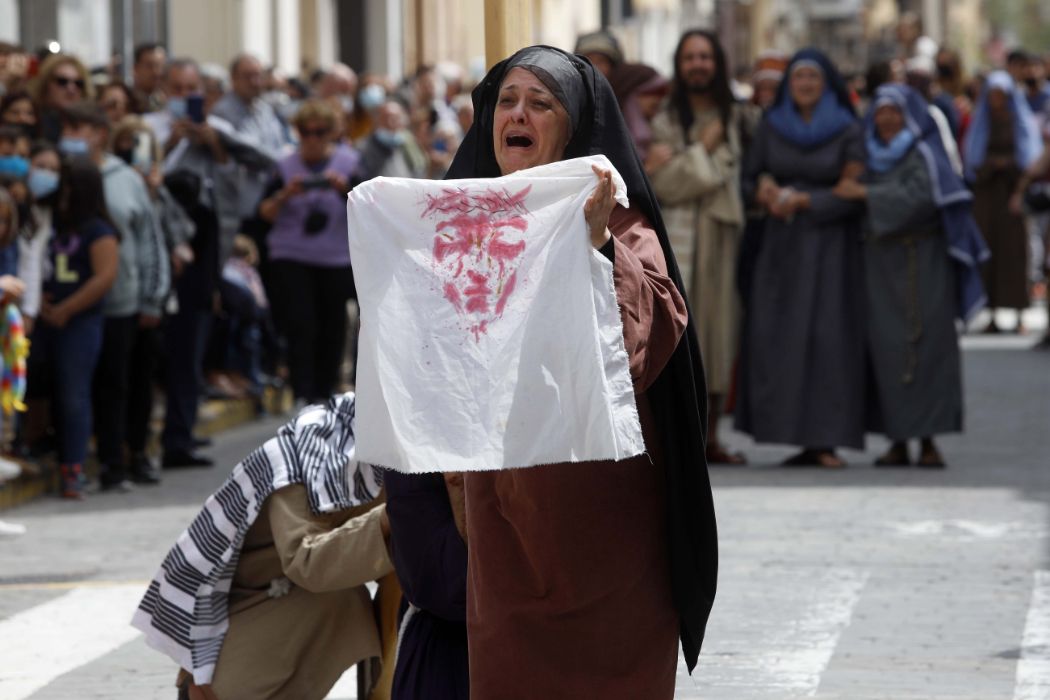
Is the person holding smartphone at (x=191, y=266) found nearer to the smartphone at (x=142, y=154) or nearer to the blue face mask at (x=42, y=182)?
the smartphone at (x=142, y=154)

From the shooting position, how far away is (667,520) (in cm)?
471

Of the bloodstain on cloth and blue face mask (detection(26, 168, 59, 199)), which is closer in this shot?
the bloodstain on cloth

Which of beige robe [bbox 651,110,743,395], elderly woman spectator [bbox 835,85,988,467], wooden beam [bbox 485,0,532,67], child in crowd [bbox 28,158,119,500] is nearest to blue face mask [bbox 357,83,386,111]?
beige robe [bbox 651,110,743,395]

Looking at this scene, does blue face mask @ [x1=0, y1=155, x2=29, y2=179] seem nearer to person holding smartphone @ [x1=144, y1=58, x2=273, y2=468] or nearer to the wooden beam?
person holding smartphone @ [x1=144, y1=58, x2=273, y2=468]

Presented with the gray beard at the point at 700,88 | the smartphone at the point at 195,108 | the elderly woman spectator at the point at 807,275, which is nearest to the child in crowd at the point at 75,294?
the smartphone at the point at 195,108

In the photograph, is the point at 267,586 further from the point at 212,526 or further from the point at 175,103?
the point at 175,103

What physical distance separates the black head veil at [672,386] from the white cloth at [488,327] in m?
0.31

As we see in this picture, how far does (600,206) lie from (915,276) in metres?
7.99

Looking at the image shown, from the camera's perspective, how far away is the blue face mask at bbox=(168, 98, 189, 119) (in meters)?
13.5

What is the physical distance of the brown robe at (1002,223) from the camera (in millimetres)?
20594

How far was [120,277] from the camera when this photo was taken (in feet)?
37.3

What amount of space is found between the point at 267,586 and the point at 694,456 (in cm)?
219

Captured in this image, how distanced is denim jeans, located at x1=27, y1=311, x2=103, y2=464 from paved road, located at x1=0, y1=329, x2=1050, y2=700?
39 cm

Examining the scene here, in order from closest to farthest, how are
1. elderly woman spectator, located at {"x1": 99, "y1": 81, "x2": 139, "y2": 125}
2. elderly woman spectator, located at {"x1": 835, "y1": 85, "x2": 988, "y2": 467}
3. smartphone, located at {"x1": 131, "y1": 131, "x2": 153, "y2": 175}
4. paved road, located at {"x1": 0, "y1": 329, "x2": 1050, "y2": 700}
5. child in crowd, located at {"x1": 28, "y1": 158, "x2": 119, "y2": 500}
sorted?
paved road, located at {"x1": 0, "y1": 329, "x2": 1050, "y2": 700} < child in crowd, located at {"x1": 28, "y1": 158, "x2": 119, "y2": 500} < smartphone, located at {"x1": 131, "y1": 131, "x2": 153, "y2": 175} < elderly woman spectator, located at {"x1": 835, "y1": 85, "x2": 988, "y2": 467} < elderly woman spectator, located at {"x1": 99, "y1": 81, "x2": 139, "y2": 125}
